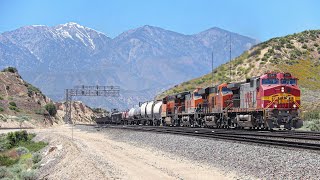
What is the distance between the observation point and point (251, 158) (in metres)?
18.7

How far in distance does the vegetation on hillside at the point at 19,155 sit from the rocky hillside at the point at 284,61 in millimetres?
41945

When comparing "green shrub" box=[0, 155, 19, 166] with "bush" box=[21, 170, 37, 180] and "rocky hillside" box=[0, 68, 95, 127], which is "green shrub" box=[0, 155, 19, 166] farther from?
"rocky hillside" box=[0, 68, 95, 127]

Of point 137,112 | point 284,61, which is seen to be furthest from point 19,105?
point 284,61

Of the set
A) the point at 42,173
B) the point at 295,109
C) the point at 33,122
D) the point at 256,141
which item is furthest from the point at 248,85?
the point at 33,122

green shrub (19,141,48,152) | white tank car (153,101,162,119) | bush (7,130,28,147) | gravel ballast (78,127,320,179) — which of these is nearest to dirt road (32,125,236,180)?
gravel ballast (78,127,320,179)

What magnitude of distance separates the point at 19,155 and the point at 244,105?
70.6 ft

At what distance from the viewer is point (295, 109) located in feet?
103

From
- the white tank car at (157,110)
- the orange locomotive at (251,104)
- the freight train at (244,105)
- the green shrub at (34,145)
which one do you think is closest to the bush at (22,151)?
the green shrub at (34,145)

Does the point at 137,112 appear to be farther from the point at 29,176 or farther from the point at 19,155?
the point at 29,176

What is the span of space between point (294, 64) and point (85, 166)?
72.7 meters

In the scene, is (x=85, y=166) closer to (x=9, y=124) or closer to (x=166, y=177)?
(x=166, y=177)

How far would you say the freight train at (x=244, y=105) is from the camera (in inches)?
1224

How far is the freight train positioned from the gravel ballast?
6.72m

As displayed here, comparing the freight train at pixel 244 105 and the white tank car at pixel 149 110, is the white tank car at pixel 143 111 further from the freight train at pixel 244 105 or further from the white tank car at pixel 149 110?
the freight train at pixel 244 105
